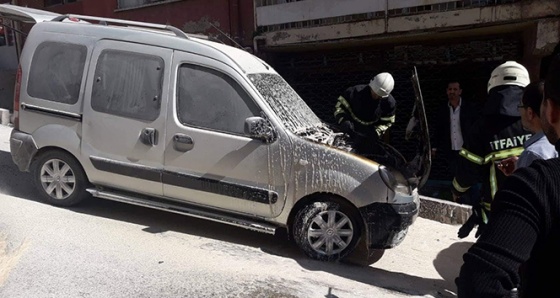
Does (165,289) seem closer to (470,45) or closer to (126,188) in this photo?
(126,188)

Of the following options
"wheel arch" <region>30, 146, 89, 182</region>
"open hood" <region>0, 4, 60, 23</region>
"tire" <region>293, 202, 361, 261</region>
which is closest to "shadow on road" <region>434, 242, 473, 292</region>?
"tire" <region>293, 202, 361, 261</region>

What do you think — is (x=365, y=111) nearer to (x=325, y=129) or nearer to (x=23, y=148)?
(x=325, y=129)

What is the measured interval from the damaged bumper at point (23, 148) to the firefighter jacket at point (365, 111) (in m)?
3.49

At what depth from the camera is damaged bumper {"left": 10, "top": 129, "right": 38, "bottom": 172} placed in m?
4.98

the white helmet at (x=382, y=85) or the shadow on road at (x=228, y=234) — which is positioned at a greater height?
the white helmet at (x=382, y=85)

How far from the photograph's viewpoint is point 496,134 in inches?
135

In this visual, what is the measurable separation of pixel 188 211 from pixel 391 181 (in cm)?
194

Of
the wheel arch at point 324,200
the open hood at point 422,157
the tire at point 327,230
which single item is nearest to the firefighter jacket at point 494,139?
the open hood at point 422,157

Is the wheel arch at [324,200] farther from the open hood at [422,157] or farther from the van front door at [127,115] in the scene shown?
the van front door at [127,115]

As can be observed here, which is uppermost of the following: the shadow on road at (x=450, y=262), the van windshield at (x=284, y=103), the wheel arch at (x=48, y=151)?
the van windshield at (x=284, y=103)

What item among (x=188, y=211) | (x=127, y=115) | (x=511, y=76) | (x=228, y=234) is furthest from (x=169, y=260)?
(x=511, y=76)

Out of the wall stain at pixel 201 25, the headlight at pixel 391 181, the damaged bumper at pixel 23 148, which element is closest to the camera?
the headlight at pixel 391 181

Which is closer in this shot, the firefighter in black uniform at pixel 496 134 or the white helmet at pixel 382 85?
the firefighter in black uniform at pixel 496 134

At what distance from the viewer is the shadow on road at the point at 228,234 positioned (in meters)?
4.16
